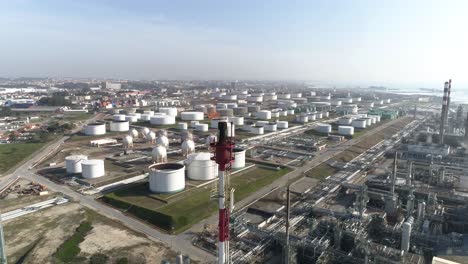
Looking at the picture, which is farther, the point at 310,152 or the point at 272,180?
the point at 310,152

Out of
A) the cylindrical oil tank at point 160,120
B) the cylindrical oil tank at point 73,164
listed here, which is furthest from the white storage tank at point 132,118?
the cylindrical oil tank at point 73,164

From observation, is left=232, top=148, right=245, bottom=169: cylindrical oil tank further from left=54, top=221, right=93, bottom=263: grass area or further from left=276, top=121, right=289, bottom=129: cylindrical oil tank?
left=276, top=121, right=289, bottom=129: cylindrical oil tank

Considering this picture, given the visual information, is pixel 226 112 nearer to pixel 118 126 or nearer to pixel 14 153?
pixel 118 126

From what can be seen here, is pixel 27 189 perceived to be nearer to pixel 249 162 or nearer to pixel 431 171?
pixel 249 162

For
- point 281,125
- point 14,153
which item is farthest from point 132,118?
point 281,125

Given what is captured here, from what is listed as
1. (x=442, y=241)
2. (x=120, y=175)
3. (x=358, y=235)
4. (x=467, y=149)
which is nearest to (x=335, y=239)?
(x=358, y=235)

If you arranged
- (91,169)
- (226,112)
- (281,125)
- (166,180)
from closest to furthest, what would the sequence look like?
(166,180) < (91,169) < (281,125) < (226,112)
